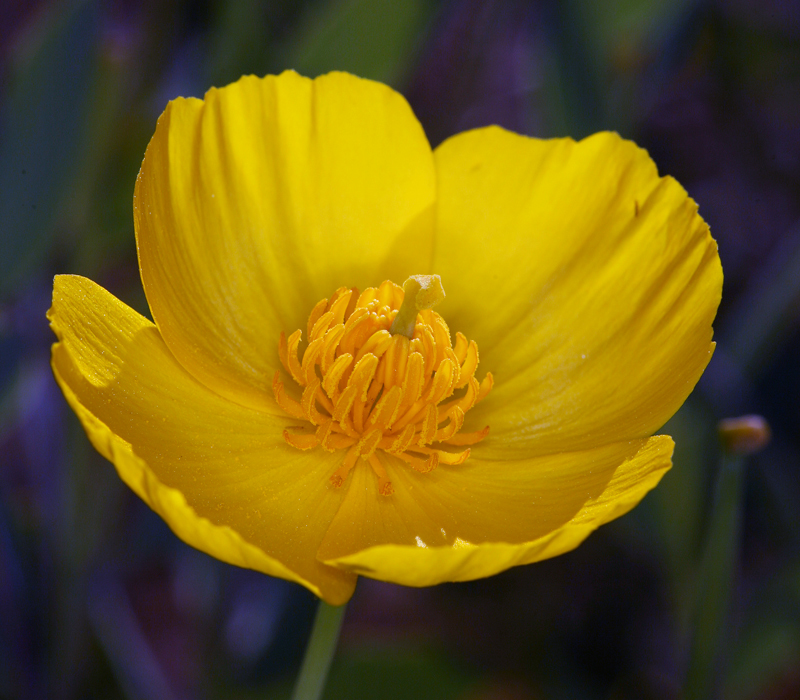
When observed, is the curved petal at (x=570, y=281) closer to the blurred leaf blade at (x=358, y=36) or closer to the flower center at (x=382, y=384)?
the flower center at (x=382, y=384)

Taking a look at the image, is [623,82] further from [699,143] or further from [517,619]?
[517,619]

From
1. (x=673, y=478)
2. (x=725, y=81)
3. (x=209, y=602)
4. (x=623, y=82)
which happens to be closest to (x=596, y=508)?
Result: (x=673, y=478)

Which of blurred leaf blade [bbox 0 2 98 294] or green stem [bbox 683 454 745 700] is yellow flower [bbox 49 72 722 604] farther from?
blurred leaf blade [bbox 0 2 98 294]

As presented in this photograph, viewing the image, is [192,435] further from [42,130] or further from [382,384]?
[42,130]

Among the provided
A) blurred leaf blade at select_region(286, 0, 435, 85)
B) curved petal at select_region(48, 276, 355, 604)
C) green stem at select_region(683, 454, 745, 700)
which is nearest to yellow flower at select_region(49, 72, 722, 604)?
curved petal at select_region(48, 276, 355, 604)

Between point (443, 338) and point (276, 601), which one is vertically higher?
point (443, 338)
